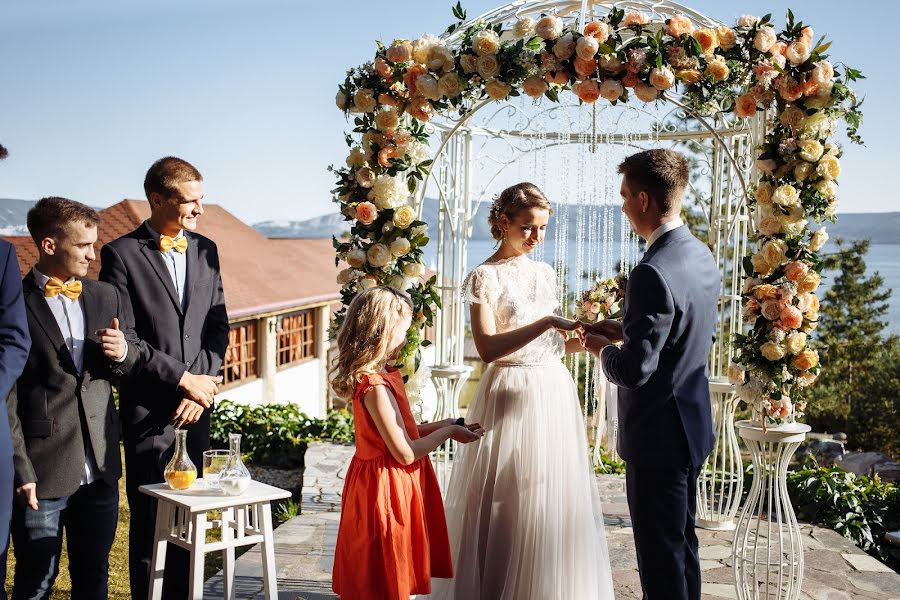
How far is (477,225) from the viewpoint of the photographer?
6.30m

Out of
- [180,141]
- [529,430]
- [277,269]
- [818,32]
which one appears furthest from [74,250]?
[180,141]

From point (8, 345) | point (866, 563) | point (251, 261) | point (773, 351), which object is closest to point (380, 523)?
point (8, 345)

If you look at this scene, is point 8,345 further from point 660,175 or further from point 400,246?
point 660,175

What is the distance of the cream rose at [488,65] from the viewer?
12.5 feet

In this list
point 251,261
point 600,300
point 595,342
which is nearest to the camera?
point 595,342

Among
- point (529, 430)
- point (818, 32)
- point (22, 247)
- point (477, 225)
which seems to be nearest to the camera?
point (529, 430)

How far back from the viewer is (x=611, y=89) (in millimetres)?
3705

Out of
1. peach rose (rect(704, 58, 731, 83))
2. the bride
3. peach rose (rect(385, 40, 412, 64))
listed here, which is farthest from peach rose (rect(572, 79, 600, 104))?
peach rose (rect(385, 40, 412, 64))

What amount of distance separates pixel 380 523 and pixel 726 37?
8.17 feet

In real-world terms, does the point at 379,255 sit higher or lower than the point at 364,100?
lower

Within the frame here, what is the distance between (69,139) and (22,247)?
68.7ft

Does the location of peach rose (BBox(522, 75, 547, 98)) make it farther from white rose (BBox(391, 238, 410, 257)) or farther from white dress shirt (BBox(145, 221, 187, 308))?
white dress shirt (BBox(145, 221, 187, 308))

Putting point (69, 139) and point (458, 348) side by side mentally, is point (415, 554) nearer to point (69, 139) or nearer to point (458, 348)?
point (458, 348)

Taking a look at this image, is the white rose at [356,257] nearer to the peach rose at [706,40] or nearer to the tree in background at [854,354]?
the peach rose at [706,40]
